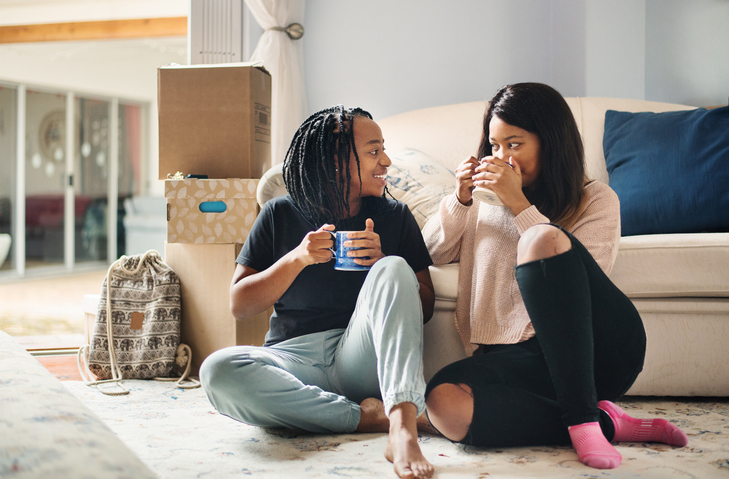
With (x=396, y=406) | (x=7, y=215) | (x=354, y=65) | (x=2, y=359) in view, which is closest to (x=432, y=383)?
(x=396, y=406)

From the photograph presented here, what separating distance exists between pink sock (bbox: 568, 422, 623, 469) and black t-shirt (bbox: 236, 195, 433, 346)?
1.64ft

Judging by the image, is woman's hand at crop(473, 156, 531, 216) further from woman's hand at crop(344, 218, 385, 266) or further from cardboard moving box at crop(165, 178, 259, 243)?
cardboard moving box at crop(165, 178, 259, 243)

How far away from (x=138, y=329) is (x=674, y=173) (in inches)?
69.6

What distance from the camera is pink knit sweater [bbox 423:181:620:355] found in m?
1.22

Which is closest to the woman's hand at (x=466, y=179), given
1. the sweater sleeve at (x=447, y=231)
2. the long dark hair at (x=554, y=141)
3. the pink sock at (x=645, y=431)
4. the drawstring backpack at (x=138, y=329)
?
the sweater sleeve at (x=447, y=231)

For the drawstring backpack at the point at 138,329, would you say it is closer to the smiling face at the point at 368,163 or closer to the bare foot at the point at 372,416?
the bare foot at the point at 372,416

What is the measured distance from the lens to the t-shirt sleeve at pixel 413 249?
1.37 meters

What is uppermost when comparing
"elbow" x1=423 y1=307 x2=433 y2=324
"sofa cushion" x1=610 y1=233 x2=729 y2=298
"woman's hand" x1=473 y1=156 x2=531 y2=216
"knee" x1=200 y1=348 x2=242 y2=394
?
"woman's hand" x1=473 y1=156 x2=531 y2=216

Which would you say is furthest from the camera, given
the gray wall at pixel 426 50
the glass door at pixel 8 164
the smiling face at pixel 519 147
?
the glass door at pixel 8 164

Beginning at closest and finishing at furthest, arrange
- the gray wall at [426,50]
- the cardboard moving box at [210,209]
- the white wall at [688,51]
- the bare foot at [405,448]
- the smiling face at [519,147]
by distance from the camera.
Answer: the bare foot at [405,448] < the smiling face at [519,147] < the cardboard moving box at [210,209] < the white wall at [688,51] < the gray wall at [426,50]

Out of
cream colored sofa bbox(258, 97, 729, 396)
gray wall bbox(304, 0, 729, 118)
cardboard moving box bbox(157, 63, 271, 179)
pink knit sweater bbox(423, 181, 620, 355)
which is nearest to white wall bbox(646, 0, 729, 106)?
gray wall bbox(304, 0, 729, 118)

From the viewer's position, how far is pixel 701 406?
1.49 metres

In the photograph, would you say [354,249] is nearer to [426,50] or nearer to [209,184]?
[209,184]

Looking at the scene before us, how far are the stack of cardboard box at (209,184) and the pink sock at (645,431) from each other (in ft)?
3.81
